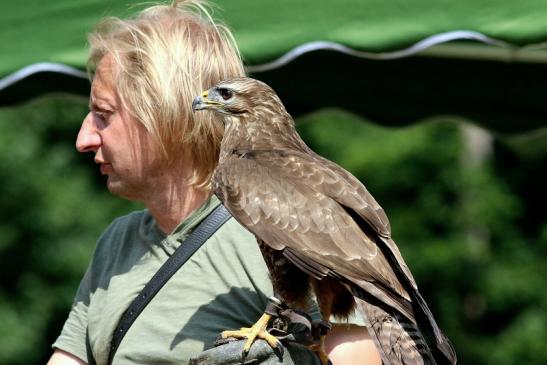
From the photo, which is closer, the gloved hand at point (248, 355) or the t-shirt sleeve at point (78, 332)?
the gloved hand at point (248, 355)

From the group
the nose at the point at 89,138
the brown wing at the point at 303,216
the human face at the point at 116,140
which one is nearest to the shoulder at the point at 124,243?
the human face at the point at 116,140

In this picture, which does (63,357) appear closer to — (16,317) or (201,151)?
(201,151)

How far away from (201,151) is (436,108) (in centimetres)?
161

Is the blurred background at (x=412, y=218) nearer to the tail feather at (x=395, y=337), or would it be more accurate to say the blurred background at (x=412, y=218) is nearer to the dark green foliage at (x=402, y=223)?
the dark green foliage at (x=402, y=223)

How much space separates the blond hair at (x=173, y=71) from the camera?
345 centimetres

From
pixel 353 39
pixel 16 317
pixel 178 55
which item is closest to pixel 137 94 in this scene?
pixel 178 55

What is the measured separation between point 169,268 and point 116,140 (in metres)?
0.38

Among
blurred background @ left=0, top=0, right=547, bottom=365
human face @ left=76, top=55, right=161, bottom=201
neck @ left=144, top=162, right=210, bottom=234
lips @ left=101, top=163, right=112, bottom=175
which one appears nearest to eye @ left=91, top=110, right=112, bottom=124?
human face @ left=76, top=55, right=161, bottom=201

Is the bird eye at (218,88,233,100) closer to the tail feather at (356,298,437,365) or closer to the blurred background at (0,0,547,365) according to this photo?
the tail feather at (356,298,437,365)

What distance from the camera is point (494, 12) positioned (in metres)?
3.49

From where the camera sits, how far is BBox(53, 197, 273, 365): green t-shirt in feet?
10.8

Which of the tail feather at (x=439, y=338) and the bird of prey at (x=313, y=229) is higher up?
the bird of prey at (x=313, y=229)

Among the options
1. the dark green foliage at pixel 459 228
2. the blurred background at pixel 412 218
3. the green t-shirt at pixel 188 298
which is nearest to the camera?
the green t-shirt at pixel 188 298

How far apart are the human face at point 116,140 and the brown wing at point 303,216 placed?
0.27 m
